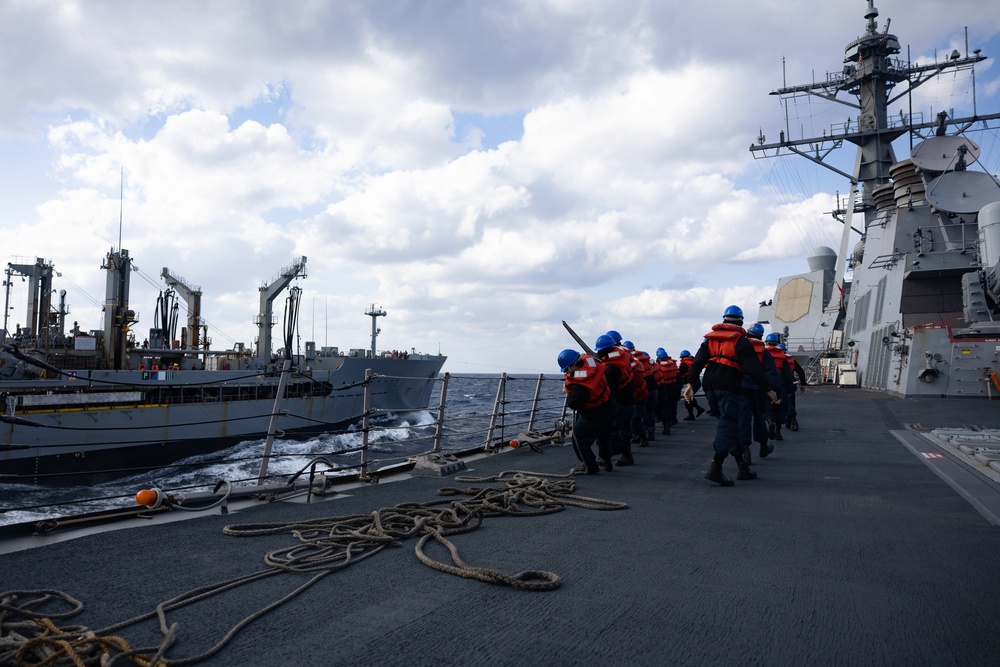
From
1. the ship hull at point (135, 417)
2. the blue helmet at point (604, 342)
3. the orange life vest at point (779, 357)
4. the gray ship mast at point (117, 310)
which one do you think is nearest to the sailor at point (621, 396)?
the blue helmet at point (604, 342)

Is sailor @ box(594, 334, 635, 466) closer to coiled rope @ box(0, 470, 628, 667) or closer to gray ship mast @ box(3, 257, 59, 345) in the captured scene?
coiled rope @ box(0, 470, 628, 667)

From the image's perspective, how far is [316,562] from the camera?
309cm

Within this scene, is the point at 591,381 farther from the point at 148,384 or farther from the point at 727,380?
the point at 148,384

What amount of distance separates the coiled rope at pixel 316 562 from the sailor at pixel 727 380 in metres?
1.38

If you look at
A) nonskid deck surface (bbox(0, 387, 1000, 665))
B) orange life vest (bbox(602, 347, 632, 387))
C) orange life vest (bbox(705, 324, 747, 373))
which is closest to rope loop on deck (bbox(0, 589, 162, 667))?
nonskid deck surface (bbox(0, 387, 1000, 665))

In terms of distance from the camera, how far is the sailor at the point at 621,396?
7.03 meters

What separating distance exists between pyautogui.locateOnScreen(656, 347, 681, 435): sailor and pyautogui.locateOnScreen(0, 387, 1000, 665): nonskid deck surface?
19.9ft

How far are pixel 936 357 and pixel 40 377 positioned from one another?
85.4ft

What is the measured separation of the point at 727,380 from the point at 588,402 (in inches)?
52.5

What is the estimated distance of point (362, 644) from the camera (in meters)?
2.14

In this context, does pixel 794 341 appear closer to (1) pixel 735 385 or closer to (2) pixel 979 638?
(1) pixel 735 385

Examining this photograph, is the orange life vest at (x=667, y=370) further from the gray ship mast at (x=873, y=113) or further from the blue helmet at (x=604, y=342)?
the gray ship mast at (x=873, y=113)

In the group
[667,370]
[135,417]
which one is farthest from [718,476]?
[135,417]

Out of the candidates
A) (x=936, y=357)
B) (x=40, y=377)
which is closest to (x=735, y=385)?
(x=936, y=357)
